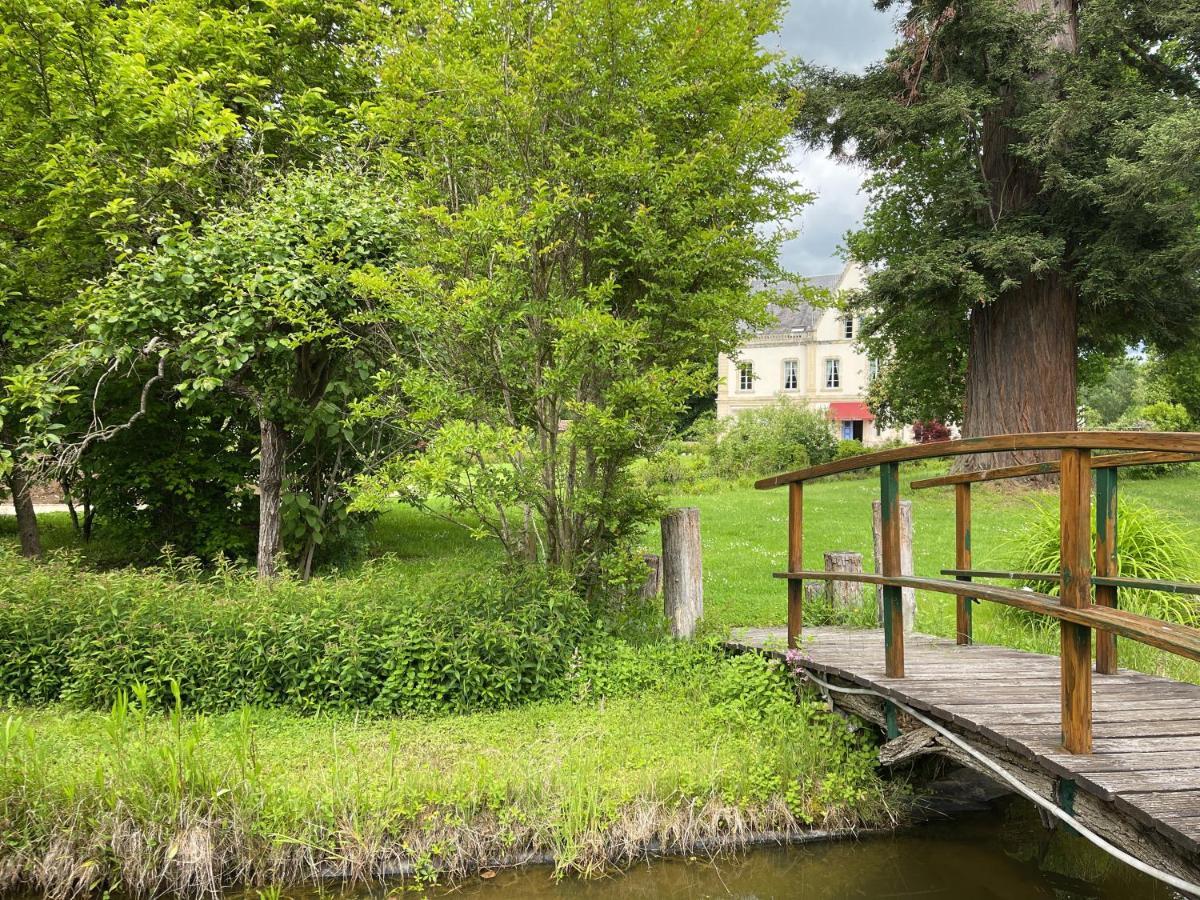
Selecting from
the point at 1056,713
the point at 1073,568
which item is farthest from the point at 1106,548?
the point at 1073,568

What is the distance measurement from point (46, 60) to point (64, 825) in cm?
816

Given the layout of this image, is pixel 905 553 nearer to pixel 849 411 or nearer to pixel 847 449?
pixel 847 449

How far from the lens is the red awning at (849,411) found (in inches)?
1523

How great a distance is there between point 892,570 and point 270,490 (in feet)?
23.4

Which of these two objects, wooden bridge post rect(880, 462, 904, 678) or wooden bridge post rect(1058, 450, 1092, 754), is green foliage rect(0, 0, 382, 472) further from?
wooden bridge post rect(1058, 450, 1092, 754)

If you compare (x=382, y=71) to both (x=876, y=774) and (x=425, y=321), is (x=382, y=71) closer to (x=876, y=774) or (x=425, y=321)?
(x=425, y=321)

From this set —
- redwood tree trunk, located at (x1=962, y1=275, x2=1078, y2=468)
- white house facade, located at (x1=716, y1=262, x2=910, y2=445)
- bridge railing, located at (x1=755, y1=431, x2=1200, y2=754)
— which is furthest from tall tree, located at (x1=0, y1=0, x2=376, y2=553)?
white house facade, located at (x1=716, y1=262, x2=910, y2=445)

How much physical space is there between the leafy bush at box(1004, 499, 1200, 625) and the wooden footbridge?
2215mm

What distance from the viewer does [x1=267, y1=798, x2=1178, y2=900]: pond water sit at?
13.5ft

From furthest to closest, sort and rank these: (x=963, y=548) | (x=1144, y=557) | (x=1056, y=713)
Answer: (x=1144, y=557)
(x=963, y=548)
(x=1056, y=713)

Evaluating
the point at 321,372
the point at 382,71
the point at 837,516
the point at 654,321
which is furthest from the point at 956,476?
the point at 837,516

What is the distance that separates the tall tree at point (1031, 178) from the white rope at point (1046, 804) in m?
11.1

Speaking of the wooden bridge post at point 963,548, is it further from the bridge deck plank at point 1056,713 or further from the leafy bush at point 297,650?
the leafy bush at point 297,650

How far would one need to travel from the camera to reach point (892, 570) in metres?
4.47
